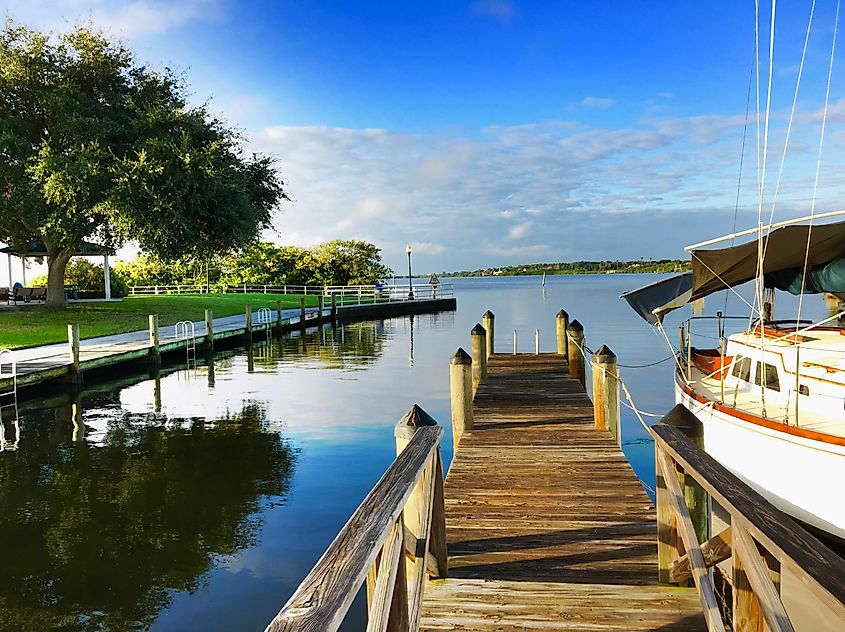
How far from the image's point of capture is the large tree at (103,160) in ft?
87.5

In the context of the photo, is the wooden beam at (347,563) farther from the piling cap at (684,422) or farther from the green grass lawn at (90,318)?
the green grass lawn at (90,318)

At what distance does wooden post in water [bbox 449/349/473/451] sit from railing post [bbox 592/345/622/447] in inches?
74.4

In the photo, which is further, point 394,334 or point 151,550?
point 394,334

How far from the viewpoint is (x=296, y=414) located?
1630 centimetres

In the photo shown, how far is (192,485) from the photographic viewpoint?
10.6 meters

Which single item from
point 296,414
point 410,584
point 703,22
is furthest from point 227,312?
point 410,584

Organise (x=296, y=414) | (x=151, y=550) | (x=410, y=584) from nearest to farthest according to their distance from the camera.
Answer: (x=410, y=584), (x=151, y=550), (x=296, y=414)

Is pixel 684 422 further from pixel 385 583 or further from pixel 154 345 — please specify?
pixel 154 345

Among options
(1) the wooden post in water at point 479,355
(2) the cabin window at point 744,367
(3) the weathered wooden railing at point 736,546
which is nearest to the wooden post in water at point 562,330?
(1) the wooden post in water at point 479,355

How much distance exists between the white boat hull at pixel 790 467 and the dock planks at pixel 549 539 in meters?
1.94

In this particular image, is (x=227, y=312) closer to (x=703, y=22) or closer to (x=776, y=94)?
(x=703, y=22)

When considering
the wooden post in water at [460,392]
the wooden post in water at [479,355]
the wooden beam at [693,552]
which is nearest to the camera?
the wooden beam at [693,552]

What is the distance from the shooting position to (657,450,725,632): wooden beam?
309 centimetres

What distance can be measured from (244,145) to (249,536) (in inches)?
1126
